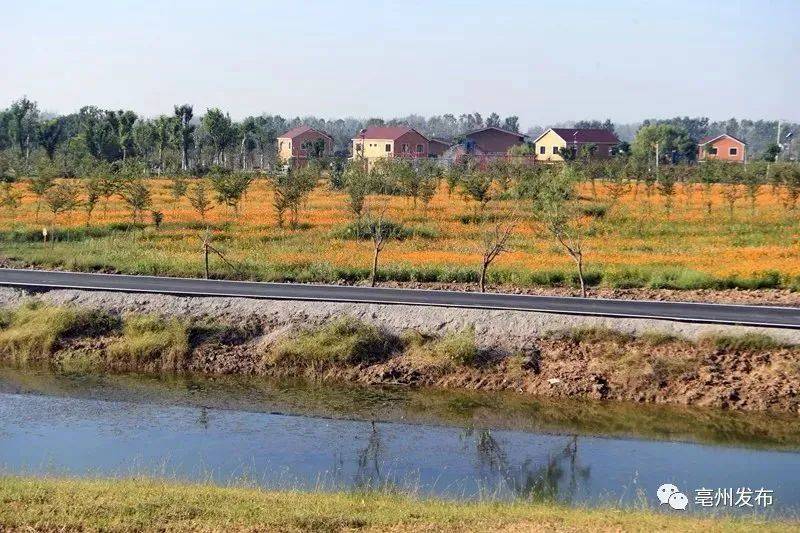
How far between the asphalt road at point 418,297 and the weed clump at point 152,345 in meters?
2.35

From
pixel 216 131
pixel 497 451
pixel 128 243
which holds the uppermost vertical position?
pixel 216 131

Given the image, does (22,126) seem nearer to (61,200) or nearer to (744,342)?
(61,200)

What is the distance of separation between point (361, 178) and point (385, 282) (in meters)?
24.9

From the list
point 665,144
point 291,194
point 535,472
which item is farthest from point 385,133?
point 535,472

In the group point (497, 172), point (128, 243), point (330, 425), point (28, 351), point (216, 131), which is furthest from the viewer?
point (216, 131)

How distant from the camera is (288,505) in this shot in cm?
1712

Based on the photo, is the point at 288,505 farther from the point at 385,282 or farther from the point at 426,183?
the point at 426,183

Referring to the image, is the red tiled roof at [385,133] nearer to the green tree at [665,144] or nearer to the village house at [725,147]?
the green tree at [665,144]

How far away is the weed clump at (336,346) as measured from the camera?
32.6m

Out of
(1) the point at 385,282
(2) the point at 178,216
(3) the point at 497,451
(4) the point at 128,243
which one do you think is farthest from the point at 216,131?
(3) the point at 497,451

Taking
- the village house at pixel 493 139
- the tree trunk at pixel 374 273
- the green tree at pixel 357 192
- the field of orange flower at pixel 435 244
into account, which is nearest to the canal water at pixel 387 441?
the tree trunk at pixel 374 273

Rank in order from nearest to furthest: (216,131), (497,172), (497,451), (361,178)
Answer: (497,451) < (361,178) < (497,172) < (216,131)

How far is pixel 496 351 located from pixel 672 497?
1224 cm

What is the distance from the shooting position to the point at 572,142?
13088cm
